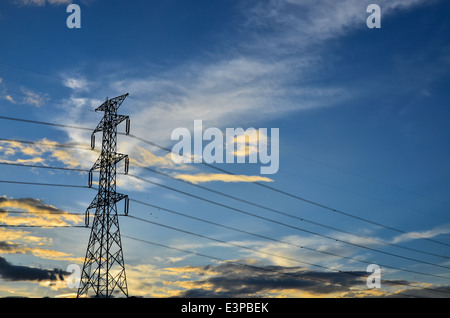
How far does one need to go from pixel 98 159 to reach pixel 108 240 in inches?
291
